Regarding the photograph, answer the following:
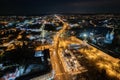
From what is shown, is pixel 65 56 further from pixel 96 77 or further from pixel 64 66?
pixel 96 77

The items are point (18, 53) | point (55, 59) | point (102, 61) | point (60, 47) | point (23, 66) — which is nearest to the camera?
point (23, 66)

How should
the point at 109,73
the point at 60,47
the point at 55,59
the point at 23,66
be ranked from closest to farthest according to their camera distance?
the point at 109,73 → the point at 23,66 → the point at 55,59 → the point at 60,47

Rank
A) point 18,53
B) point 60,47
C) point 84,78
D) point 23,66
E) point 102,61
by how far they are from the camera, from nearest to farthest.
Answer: point 84,78
point 23,66
point 102,61
point 18,53
point 60,47

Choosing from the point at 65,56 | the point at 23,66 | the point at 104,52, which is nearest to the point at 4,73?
the point at 23,66

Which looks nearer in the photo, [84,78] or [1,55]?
[84,78]

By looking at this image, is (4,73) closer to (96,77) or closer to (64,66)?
(64,66)

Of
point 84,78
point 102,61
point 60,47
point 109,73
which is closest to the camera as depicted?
point 84,78

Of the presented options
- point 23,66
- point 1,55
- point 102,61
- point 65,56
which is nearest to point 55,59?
point 65,56

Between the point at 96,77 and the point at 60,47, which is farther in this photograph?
the point at 60,47

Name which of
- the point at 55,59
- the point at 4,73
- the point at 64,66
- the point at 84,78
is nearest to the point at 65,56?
the point at 55,59

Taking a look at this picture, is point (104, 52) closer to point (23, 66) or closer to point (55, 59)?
point (55, 59)
